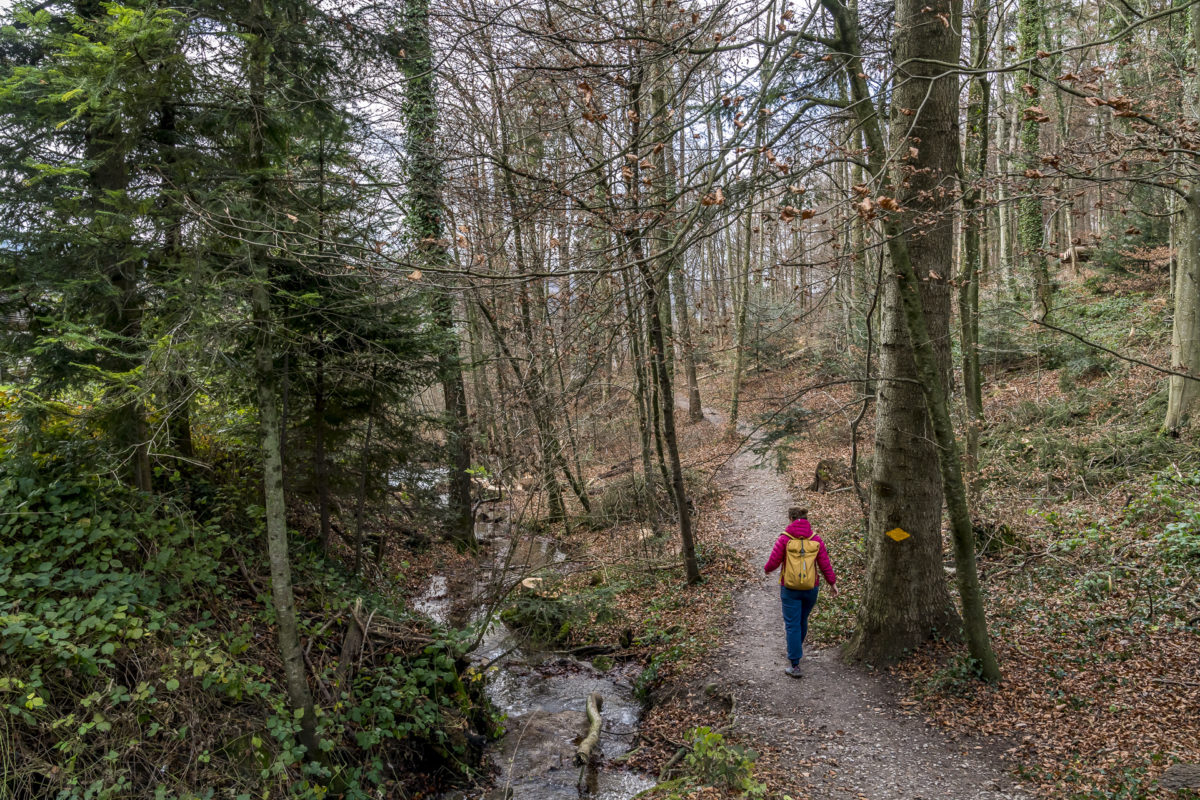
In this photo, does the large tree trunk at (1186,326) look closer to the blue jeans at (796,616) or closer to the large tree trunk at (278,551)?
the blue jeans at (796,616)

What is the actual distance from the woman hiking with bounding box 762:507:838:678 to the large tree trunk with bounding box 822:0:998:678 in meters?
0.54

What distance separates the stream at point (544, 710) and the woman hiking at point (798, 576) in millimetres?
2067

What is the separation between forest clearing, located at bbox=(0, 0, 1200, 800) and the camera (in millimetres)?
4719

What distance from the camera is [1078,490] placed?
9930 mm

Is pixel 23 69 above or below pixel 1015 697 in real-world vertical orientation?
above

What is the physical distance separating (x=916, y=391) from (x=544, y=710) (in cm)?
571

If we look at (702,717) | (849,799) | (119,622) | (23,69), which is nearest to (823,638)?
(702,717)

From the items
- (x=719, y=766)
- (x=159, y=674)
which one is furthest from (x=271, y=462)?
(x=719, y=766)

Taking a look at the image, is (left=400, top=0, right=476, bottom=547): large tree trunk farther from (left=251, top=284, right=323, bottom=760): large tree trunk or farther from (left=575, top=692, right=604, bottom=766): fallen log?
(left=575, top=692, right=604, bottom=766): fallen log

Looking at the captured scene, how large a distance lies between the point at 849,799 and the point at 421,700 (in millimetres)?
4162

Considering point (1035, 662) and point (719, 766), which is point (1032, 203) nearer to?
point (1035, 662)

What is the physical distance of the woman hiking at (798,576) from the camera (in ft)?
23.7

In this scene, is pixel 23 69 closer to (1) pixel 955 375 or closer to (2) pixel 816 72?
(2) pixel 816 72

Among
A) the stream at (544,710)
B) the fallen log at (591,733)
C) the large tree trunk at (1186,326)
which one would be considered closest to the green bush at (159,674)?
the stream at (544,710)
